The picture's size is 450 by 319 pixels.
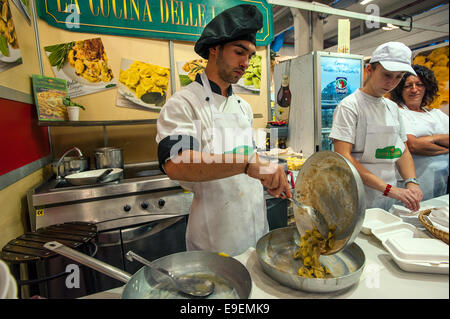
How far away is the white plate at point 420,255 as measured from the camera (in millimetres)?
791

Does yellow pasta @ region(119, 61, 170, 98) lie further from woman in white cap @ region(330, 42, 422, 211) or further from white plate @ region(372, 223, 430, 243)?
white plate @ region(372, 223, 430, 243)

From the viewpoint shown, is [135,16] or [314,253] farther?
[135,16]

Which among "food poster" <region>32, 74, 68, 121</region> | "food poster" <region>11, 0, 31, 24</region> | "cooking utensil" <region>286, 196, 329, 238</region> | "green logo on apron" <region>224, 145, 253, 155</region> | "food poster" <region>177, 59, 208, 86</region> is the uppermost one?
"food poster" <region>11, 0, 31, 24</region>

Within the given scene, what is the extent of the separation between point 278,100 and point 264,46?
907 mm

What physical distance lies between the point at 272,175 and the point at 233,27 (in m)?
0.75

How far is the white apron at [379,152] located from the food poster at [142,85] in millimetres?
1958

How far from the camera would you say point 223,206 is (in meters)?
1.37

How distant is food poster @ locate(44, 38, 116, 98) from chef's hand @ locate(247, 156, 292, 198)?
7.05ft

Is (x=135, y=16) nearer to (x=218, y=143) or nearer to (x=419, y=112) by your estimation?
(x=218, y=143)

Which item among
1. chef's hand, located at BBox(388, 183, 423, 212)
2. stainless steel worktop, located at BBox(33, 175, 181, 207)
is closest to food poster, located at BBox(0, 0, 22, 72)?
stainless steel worktop, located at BBox(33, 175, 181, 207)

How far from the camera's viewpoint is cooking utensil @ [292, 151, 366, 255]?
722 mm

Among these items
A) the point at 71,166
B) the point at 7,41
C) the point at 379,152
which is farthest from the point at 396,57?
the point at 71,166

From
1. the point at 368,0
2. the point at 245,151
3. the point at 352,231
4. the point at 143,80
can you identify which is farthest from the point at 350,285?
the point at 143,80
